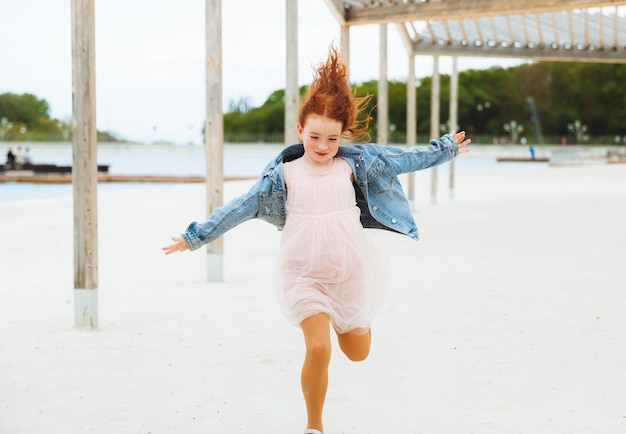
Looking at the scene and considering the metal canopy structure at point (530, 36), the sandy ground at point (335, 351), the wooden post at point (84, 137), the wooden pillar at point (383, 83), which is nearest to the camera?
the sandy ground at point (335, 351)

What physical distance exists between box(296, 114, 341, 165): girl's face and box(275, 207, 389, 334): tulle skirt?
258 millimetres

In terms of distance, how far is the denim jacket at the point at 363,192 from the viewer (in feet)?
12.4

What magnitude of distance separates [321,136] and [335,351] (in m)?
2.10

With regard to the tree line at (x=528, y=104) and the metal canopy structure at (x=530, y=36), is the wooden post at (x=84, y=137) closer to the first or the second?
the metal canopy structure at (x=530, y=36)

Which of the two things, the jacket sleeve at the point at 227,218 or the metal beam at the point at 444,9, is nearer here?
the jacket sleeve at the point at 227,218

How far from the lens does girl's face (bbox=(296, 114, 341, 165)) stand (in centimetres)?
367

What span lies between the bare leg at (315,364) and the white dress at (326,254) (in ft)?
0.19

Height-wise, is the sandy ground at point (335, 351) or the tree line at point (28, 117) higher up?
the tree line at point (28, 117)

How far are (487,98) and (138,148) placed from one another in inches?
1678

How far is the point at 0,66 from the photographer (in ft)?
435

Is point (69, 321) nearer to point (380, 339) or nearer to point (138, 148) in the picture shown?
point (380, 339)

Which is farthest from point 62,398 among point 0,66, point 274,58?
point 0,66

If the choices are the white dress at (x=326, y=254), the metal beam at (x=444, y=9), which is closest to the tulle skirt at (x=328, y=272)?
the white dress at (x=326, y=254)

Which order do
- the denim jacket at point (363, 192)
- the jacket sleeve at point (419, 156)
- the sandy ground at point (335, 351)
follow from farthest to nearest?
1. the sandy ground at point (335, 351)
2. the jacket sleeve at point (419, 156)
3. the denim jacket at point (363, 192)
